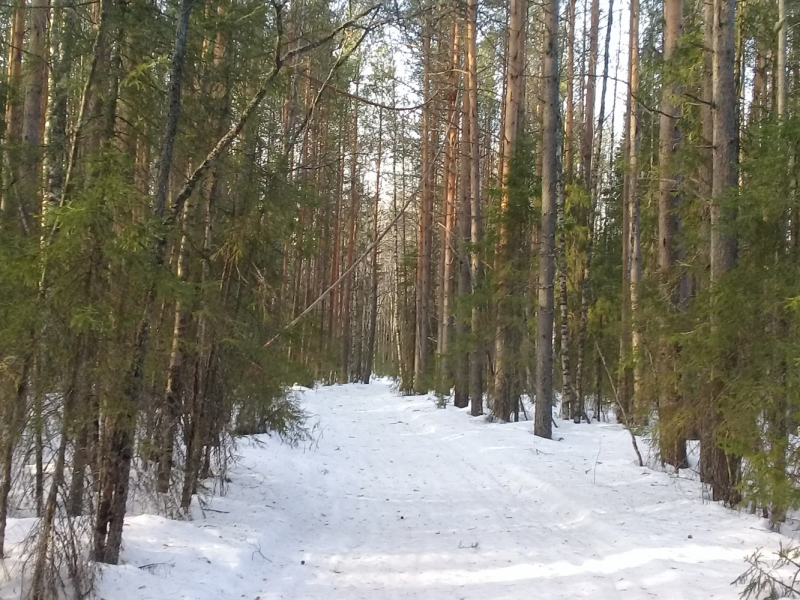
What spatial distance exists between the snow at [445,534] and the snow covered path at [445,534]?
2 cm

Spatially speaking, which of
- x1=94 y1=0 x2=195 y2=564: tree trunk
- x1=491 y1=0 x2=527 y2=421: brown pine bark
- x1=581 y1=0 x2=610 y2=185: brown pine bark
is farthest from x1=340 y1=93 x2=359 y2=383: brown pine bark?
x1=94 y1=0 x2=195 y2=564: tree trunk

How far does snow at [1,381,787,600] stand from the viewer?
16.3ft

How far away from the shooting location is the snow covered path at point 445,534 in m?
4.97

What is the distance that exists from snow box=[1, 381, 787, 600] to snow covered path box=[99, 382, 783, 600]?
19 millimetres

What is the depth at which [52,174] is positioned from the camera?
4930mm

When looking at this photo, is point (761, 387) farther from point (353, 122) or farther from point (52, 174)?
point (353, 122)

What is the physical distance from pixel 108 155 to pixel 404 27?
9.09 feet

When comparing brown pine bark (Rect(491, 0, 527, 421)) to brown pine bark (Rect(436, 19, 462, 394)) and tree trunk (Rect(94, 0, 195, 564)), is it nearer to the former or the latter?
brown pine bark (Rect(436, 19, 462, 394))

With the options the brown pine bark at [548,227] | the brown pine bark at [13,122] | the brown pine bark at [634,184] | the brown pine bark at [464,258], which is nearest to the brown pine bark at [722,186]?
the brown pine bark at [634,184]

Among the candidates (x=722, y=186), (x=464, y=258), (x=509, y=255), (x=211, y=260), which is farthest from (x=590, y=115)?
(x=211, y=260)

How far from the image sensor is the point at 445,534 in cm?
664

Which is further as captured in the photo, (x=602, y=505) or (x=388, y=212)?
(x=388, y=212)

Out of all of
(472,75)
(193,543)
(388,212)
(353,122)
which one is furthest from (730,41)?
(388,212)

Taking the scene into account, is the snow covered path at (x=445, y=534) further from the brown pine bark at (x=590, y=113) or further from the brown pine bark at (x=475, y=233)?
the brown pine bark at (x=590, y=113)
